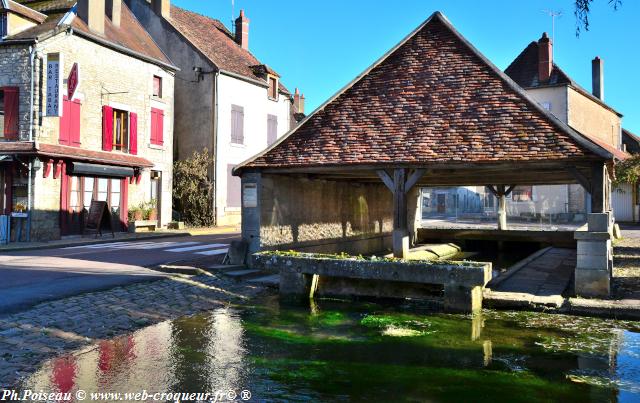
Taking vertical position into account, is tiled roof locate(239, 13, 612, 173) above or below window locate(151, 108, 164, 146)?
below

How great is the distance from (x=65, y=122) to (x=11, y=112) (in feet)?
4.69

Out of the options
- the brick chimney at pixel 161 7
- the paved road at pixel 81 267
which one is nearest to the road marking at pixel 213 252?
the paved road at pixel 81 267

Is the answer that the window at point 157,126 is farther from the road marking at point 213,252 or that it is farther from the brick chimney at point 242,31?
the brick chimney at point 242,31

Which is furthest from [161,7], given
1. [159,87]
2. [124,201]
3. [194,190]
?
[124,201]

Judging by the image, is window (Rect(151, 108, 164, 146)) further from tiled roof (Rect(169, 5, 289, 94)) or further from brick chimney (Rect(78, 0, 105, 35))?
tiled roof (Rect(169, 5, 289, 94))

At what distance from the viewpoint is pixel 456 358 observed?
216 inches

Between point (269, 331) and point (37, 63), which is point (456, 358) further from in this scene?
point (37, 63)

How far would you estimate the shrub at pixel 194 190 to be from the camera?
20938mm

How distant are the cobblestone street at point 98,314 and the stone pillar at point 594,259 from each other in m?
5.22

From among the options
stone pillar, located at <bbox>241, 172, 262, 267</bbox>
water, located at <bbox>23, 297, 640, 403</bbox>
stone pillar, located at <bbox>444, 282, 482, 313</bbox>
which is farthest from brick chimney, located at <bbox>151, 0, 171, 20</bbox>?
stone pillar, located at <bbox>444, 282, 482, 313</bbox>

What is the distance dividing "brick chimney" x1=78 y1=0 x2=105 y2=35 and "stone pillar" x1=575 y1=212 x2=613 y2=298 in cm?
1625

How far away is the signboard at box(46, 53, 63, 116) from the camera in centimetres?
1447

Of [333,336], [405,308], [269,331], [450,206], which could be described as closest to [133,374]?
[269,331]

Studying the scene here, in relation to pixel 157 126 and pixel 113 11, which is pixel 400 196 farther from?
pixel 113 11
